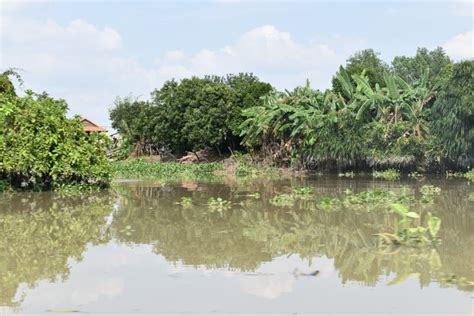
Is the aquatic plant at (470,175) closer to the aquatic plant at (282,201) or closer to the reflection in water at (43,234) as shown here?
the aquatic plant at (282,201)

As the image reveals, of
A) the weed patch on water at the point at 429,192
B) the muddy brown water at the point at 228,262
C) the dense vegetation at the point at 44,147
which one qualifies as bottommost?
the muddy brown water at the point at 228,262

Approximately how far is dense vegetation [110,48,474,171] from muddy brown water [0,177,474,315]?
9412 millimetres

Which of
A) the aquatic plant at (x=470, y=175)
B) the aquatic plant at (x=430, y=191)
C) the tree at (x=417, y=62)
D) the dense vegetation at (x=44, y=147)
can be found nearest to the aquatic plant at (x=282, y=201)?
the aquatic plant at (x=430, y=191)

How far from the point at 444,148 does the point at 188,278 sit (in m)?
17.7

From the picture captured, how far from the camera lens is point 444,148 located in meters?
22.0

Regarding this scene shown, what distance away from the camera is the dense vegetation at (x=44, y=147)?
15.9 m

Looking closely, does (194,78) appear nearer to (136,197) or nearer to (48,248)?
(136,197)

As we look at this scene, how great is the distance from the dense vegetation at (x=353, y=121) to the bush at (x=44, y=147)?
35.7 ft

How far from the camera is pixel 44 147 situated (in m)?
16.0

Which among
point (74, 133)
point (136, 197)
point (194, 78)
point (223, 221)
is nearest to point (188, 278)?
point (223, 221)

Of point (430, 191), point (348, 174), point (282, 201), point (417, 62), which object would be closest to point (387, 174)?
point (348, 174)

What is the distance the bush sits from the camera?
15891mm

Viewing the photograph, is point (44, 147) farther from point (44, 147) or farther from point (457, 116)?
point (457, 116)

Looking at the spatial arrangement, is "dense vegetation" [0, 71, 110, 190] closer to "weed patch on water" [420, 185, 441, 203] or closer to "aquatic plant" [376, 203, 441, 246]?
"weed patch on water" [420, 185, 441, 203]
